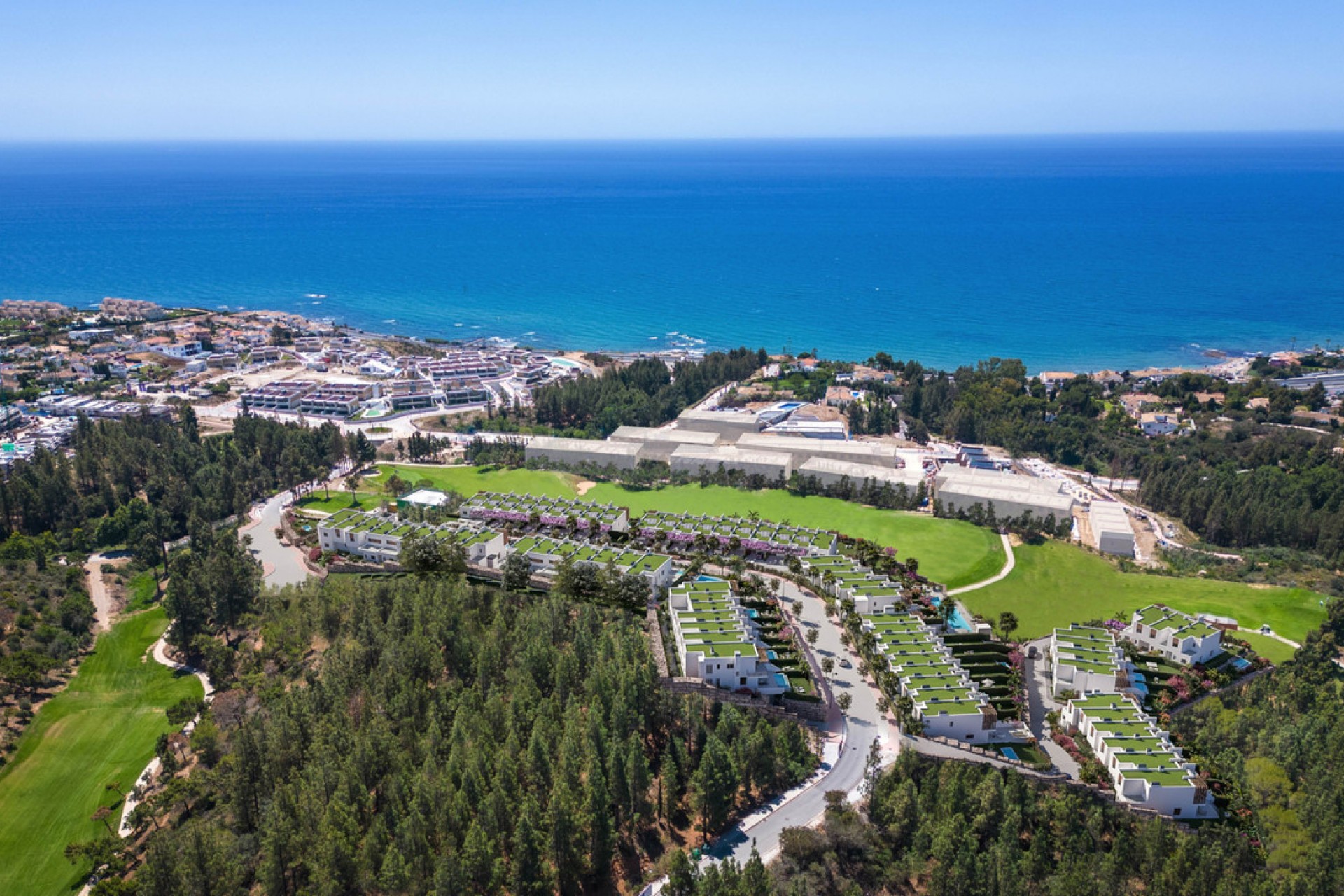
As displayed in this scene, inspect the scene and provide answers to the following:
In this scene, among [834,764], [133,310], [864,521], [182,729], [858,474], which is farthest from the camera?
[133,310]

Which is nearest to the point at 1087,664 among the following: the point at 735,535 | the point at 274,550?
the point at 735,535

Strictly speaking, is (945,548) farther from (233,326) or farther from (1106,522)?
(233,326)

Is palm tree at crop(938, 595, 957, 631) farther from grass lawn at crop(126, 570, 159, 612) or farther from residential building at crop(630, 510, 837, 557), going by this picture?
grass lawn at crop(126, 570, 159, 612)

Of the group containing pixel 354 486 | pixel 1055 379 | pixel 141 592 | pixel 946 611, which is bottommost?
pixel 141 592

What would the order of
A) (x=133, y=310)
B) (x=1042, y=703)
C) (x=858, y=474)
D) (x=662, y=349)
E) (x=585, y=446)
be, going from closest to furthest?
(x=1042, y=703)
(x=858, y=474)
(x=585, y=446)
(x=662, y=349)
(x=133, y=310)

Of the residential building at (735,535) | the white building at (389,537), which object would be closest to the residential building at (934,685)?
the residential building at (735,535)

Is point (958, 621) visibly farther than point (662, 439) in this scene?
No

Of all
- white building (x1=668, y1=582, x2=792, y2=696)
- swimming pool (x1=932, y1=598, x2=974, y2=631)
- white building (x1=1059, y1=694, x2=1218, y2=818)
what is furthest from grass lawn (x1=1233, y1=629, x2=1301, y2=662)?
white building (x1=668, y1=582, x2=792, y2=696)

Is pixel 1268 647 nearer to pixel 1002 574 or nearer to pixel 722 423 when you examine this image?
pixel 1002 574
